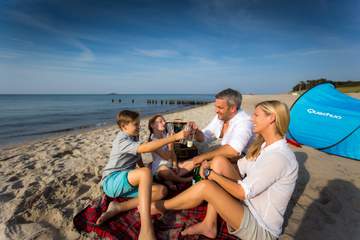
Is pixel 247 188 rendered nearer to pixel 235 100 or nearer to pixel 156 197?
pixel 156 197

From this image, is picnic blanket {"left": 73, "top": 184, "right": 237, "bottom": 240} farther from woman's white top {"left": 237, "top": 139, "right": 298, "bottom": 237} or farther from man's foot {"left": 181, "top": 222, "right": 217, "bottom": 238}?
woman's white top {"left": 237, "top": 139, "right": 298, "bottom": 237}

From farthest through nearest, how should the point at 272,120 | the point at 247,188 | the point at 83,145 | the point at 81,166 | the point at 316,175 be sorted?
the point at 83,145 → the point at 81,166 → the point at 316,175 → the point at 272,120 → the point at 247,188

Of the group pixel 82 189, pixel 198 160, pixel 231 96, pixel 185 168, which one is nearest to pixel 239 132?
pixel 231 96

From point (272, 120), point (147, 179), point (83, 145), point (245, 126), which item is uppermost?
point (272, 120)

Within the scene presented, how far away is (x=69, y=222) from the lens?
9.16ft

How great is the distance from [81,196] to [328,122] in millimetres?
5860

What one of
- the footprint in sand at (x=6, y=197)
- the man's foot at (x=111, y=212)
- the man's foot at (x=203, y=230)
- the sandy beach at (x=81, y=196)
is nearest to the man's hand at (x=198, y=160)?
the man's foot at (x=203, y=230)

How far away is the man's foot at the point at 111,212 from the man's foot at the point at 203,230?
2.99 ft

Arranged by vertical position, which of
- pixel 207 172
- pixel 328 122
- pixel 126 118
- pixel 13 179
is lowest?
pixel 13 179

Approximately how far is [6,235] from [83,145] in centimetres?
461

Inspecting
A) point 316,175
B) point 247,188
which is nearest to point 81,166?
point 247,188

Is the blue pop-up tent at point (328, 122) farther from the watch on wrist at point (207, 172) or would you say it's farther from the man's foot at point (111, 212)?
the man's foot at point (111, 212)

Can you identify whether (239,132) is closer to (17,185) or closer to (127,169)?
(127,169)

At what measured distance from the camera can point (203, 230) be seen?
2.41m
